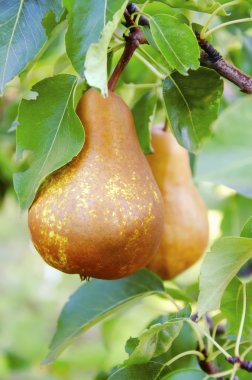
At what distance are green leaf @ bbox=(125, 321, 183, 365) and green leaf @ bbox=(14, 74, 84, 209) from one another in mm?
221

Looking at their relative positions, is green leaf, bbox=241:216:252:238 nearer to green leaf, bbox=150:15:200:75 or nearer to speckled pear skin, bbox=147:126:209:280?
green leaf, bbox=150:15:200:75

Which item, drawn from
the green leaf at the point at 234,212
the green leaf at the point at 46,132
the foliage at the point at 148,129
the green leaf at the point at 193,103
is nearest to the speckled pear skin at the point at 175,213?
the foliage at the point at 148,129

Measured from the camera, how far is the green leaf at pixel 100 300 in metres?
1.18

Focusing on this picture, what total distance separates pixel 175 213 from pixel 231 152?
0.15m

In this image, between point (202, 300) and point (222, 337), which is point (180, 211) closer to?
point (222, 337)

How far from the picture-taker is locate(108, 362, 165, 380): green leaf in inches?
36.9

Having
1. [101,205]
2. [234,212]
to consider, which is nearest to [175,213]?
[101,205]

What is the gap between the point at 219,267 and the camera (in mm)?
903

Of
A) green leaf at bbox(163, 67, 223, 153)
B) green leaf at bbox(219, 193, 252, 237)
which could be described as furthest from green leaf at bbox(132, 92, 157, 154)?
green leaf at bbox(219, 193, 252, 237)

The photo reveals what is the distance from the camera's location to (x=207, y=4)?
942 mm

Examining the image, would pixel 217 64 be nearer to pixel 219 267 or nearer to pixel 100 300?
pixel 219 267

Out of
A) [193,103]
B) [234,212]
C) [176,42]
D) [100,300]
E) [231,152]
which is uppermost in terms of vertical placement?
[176,42]

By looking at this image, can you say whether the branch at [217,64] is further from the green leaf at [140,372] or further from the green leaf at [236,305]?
the green leaf at [140,372]

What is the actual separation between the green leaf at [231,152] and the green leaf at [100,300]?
0.68 feet
